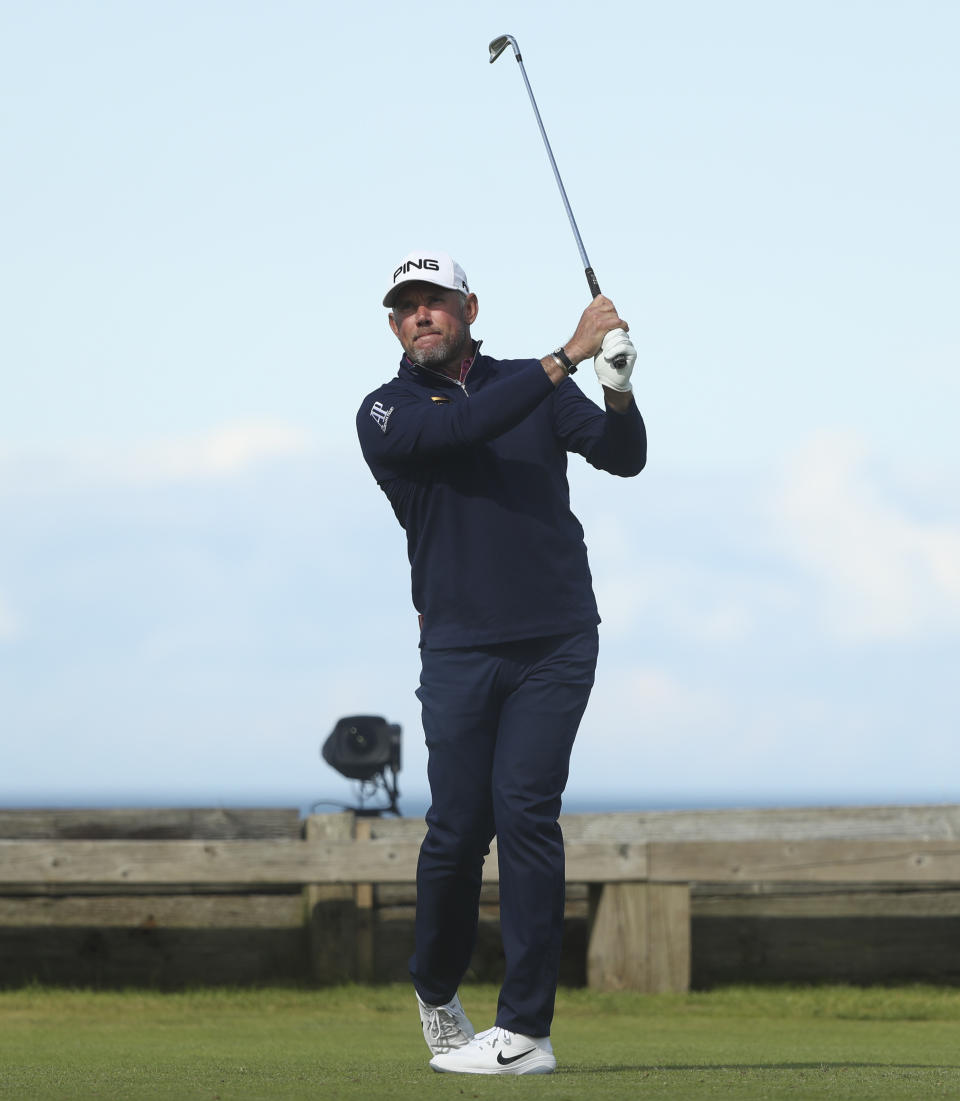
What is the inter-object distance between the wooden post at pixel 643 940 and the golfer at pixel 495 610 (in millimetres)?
3364

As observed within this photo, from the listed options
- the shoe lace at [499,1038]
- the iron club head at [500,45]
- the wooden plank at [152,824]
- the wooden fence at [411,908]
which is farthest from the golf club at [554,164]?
the wooden plank at [152,824]

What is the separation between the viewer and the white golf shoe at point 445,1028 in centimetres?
455

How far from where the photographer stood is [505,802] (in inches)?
170

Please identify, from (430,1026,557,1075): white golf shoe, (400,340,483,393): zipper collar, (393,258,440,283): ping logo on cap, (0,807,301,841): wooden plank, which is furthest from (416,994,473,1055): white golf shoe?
(0,807,301,841): wooden plank

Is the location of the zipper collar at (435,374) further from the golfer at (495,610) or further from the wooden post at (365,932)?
the wooden post at (365,932)

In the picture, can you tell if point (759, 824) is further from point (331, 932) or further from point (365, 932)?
point (331, 932)

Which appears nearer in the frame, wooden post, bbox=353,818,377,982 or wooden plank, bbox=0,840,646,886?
wooden plank, bbox=0,840,646,886

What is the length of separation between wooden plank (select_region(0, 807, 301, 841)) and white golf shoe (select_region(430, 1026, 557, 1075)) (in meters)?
5.02

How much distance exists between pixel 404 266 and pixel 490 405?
2.05 feet

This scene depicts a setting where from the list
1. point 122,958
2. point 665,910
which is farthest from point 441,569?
point 122,958

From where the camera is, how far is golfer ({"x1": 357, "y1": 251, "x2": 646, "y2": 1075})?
4.32 m

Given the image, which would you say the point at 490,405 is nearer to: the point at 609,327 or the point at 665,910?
the point at 609,327

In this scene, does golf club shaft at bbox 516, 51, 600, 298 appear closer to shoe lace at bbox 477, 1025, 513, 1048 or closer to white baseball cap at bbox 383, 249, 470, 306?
white baseball cap at bbox 383, 249, 470, 306

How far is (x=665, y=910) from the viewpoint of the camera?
25.7 ft
